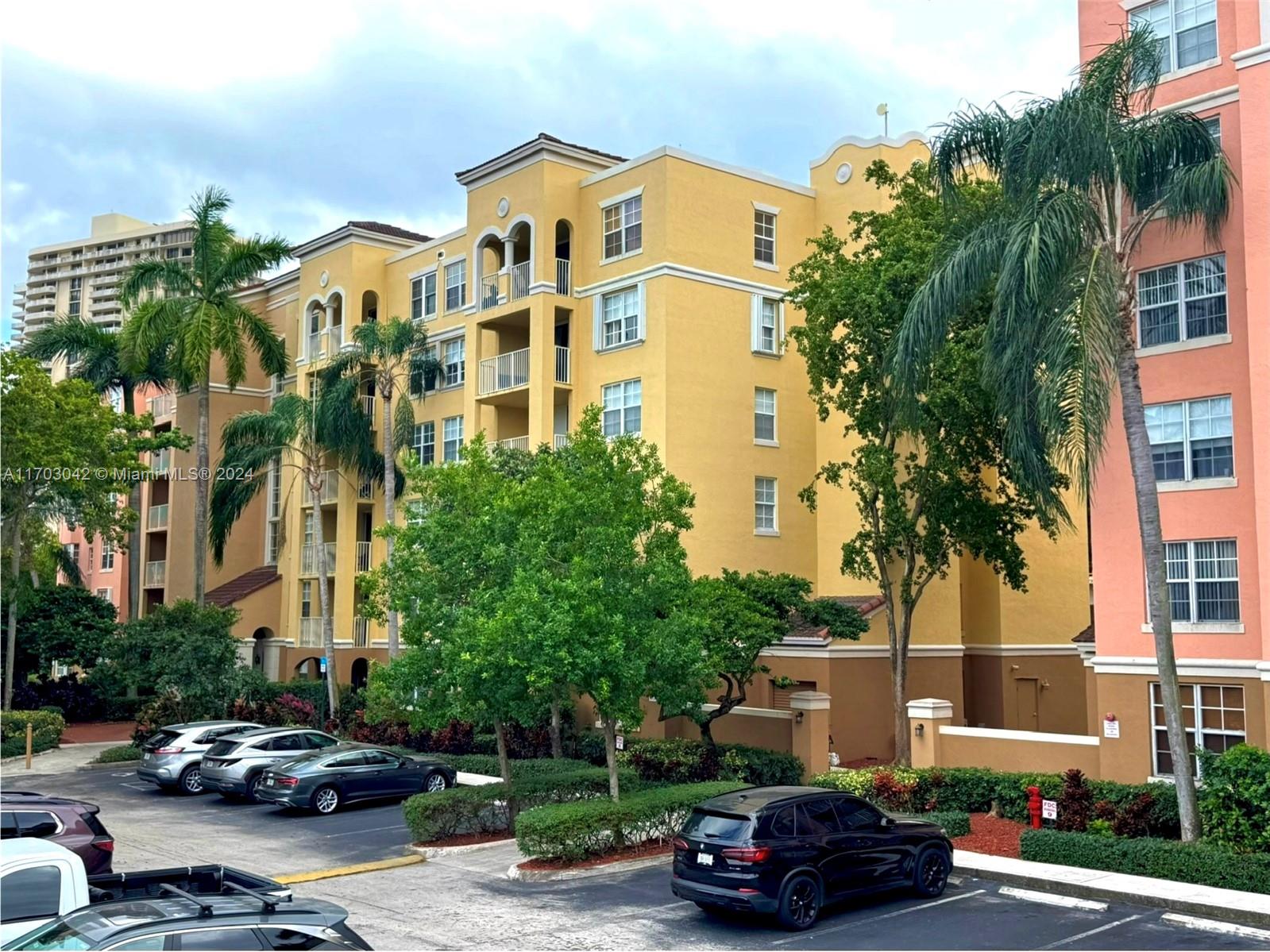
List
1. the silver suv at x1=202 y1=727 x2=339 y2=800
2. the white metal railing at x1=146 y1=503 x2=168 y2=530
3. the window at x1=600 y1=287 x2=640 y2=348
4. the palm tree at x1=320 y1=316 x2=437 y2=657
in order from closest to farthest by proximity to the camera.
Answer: the silver suv at x1=202 y1=727 x2=339 y2=800 < the window at x1=600 y1=287 x2=640 y2=348 < the palm tree at x1=320 y1=316 x2=437 y2=657 < the white metal railing at x1=146 y1=503 x2=168 y2=530

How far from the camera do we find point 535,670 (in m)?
18.2

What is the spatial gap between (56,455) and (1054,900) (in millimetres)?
28370

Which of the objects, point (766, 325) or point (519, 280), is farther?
point (519, 280)

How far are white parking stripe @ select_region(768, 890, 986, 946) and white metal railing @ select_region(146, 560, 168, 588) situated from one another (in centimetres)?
4129

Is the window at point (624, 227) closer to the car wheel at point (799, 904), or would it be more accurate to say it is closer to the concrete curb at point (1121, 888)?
the concrete curb at point (1121, 888)

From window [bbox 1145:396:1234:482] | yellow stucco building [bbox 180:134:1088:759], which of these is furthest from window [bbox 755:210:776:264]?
window [bbox 1145:396:1234:482]

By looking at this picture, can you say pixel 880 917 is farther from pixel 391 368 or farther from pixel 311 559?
pixel 311 559

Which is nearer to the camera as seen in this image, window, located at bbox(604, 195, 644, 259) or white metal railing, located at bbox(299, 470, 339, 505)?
window, located at bbox(604, 195, 644, 259)

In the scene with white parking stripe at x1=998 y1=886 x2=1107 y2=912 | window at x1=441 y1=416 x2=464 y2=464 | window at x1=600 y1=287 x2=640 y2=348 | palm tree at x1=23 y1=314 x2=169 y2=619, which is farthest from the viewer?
palm tree at x1=23 y1=314 x2=169 y2=619

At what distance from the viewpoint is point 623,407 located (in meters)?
33.0

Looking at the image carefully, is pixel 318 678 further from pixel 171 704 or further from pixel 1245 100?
pixel 1245 100

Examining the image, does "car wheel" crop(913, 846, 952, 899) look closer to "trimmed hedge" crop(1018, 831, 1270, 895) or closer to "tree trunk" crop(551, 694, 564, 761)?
"trimmed hedge" crop(1018, 831, 1270, 895)

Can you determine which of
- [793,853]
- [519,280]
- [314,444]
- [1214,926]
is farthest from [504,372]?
[1214,926]

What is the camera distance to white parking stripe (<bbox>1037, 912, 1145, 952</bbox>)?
44.8 feet
